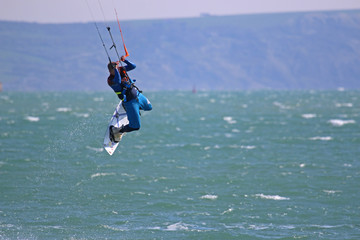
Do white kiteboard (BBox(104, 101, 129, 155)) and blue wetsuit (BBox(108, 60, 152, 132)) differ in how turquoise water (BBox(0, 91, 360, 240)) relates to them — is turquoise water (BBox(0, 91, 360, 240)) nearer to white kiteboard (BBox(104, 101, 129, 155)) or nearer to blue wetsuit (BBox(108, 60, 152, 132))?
white kiteboard (BBox(104, 101, 129, 155))

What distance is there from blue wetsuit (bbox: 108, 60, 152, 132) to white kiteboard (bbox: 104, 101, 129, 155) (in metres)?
1.02

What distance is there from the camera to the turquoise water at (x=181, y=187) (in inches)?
792

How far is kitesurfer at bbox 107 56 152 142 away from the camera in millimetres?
17406

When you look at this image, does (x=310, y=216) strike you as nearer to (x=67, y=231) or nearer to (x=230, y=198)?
(x=230, y=198)

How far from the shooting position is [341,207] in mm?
22797

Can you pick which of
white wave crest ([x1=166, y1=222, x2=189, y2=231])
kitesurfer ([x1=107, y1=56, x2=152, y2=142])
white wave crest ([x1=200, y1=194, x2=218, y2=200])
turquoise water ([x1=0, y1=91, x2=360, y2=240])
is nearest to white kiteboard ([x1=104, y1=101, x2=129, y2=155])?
kitesurfer ([x1=107, y1=56, x2=152, y2=142])

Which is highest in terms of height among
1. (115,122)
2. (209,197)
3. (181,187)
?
(181,187)

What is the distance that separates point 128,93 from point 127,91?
67 millimetres

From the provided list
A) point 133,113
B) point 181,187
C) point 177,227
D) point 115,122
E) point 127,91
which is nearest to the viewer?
point 127,91

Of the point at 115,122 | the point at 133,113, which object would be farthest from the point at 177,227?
the point at 133,113

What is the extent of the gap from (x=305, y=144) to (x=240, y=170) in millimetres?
11172

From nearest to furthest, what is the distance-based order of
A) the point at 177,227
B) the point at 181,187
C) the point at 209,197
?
the point at 177,227
the point at 209,197
the point at 181,187

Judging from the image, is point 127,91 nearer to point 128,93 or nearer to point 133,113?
point 128,93

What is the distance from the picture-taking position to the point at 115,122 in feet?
64.0
